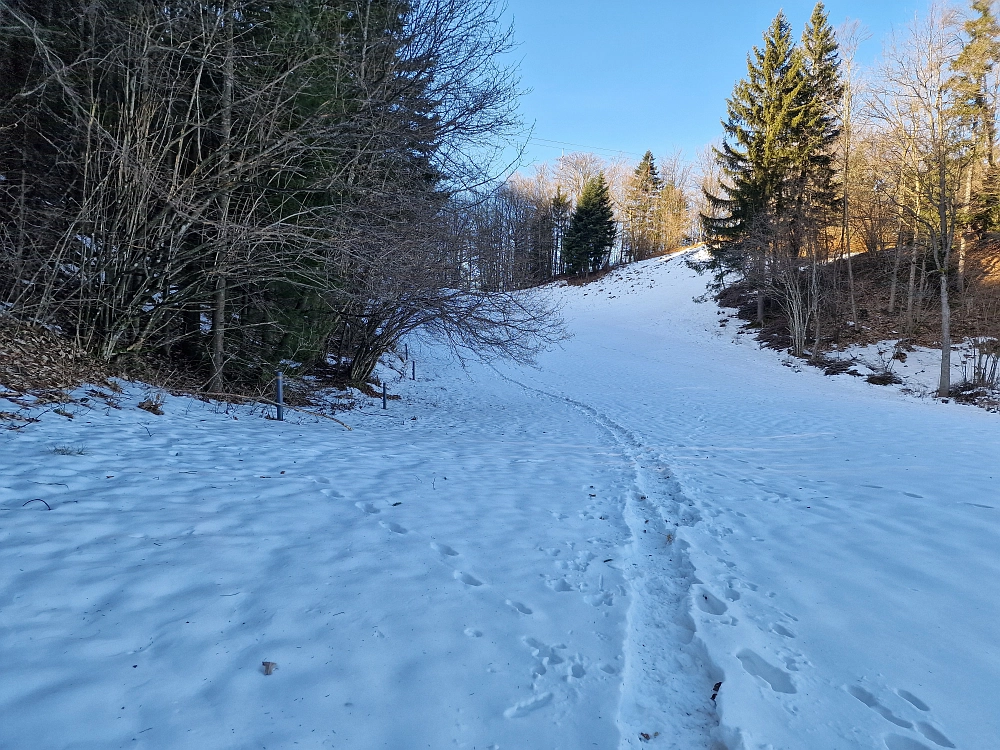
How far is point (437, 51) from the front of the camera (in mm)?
9922

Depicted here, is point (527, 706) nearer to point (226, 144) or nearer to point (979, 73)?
point (226, 144)

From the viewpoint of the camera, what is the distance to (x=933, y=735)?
6.66 feet

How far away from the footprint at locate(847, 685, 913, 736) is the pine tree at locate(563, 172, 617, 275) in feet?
149

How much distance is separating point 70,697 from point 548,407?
11.1 meters

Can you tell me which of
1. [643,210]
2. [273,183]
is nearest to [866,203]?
[273,183]

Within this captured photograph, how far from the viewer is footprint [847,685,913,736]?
209cm

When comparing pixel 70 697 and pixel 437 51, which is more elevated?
pixel 437 51

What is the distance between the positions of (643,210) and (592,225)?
9.47m

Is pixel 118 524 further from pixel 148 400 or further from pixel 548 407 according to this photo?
pixel 548 407

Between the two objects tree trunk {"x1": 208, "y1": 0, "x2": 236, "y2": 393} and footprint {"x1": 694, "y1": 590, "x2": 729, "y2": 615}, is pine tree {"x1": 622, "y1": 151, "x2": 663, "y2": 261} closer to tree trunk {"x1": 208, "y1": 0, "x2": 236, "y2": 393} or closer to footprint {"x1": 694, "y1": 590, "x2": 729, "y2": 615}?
tree trunk {"x1": 208, "y1": 0, "x2": 236, "y2": 393}

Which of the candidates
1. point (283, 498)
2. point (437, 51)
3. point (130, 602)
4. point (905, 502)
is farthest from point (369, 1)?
point (905, 502)

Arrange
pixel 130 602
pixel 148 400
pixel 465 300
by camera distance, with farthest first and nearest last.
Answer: pixel 465 300
pixel 148 400
pixel 130 602

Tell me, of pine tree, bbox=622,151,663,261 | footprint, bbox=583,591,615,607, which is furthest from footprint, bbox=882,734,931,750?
pine tree, bbox=622,151,663,261

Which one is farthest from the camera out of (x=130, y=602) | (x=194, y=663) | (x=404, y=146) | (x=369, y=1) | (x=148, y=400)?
(x=404, y=146)
